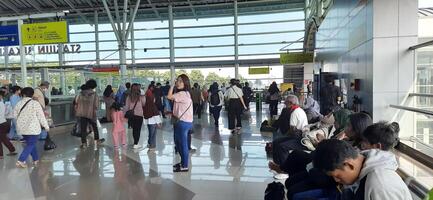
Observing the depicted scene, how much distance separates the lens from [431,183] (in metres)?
3.47

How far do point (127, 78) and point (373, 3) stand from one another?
1392 cm

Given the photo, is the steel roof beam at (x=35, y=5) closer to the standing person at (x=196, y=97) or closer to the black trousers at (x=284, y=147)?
the standing person at (x=196, y=97)

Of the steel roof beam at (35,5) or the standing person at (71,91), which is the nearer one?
the standing person at (71,91)

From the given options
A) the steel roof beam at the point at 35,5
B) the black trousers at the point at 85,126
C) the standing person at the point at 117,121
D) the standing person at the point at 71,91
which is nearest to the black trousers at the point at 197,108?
the standing person at the point at 71,91

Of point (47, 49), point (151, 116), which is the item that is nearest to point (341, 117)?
point (151, 116)

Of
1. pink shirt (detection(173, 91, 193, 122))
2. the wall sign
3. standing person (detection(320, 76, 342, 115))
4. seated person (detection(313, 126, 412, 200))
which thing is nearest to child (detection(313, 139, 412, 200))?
seated person (detection(313, 126, 412, 200))

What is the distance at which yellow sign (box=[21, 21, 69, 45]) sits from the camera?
1041 centimetres

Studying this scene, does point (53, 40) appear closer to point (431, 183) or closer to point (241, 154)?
point (241, 154)

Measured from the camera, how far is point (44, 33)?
10.7 meters

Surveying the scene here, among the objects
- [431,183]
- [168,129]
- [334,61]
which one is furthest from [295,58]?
[431,183]

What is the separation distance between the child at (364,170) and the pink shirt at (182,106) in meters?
4.07

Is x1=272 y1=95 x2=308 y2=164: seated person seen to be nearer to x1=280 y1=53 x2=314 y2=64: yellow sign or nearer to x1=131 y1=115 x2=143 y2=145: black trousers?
x1=131 y1=115 x2=143 y2=145: black trousers

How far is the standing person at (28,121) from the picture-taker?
21.4 feet

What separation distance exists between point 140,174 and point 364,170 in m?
4.51
